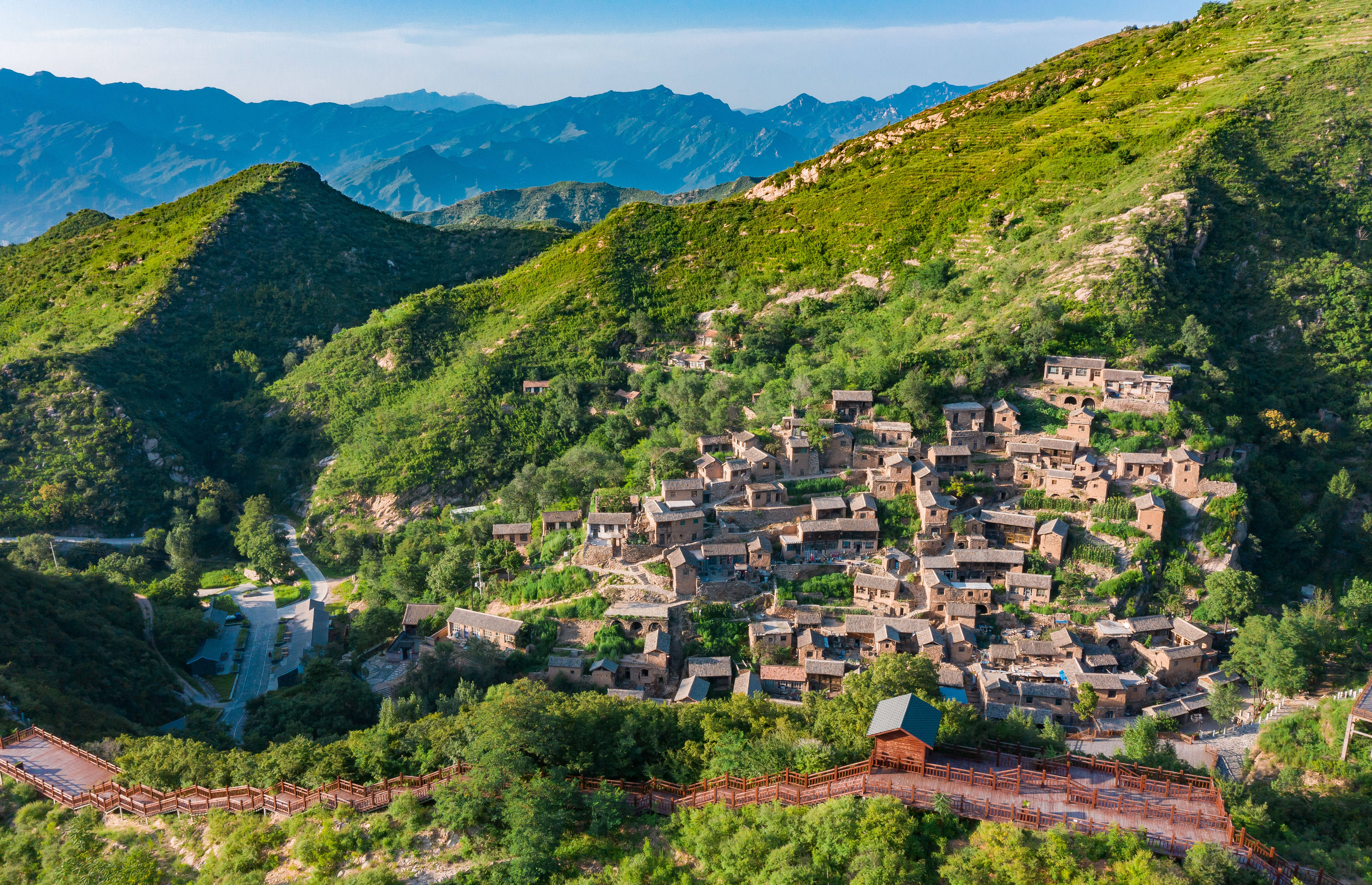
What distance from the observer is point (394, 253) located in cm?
9538

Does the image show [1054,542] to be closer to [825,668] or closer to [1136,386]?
[1136,386]

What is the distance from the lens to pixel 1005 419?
45000mm

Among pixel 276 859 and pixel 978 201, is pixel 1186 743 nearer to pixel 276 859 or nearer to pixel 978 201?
pixel 276 859

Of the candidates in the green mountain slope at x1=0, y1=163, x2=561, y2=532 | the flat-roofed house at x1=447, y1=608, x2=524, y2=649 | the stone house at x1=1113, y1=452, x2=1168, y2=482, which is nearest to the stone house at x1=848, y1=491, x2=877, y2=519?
the stone house at x1=1113, y1=452, x2=1168, y2=482

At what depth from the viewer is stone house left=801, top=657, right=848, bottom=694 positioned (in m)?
35.8

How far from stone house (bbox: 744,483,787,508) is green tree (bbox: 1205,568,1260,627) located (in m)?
19.7

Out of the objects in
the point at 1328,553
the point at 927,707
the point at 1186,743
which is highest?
the point at 927,707

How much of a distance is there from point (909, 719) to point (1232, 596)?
1066 inches

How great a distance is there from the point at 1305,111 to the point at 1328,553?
3671 centimetres

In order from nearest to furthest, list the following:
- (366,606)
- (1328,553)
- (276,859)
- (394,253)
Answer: (276,859), (1328,553), (366,606), (394,253)

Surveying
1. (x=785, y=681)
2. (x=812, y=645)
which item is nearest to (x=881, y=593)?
(x=812, y=645)

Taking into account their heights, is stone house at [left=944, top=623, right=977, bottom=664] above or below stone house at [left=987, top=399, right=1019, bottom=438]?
below

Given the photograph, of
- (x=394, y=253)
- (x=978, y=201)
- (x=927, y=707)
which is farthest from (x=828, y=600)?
(x=394, y=253)

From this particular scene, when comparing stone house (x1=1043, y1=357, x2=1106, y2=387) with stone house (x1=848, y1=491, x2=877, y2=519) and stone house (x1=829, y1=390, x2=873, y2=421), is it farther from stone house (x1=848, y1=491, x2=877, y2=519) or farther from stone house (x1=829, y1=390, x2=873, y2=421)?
stone house (x1=848, y1=491, x2=877, y2=519)
